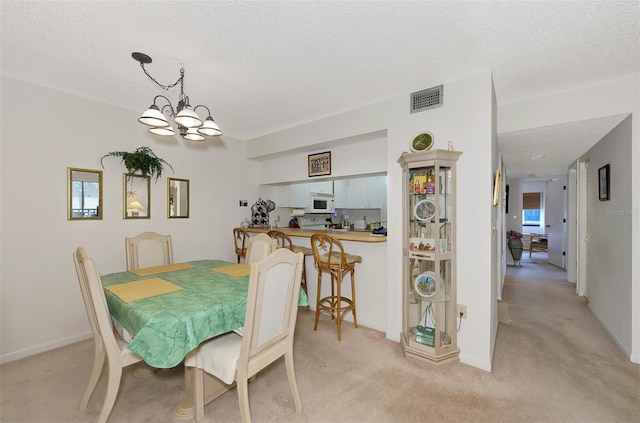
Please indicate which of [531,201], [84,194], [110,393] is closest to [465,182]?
[110,393]

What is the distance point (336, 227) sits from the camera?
17.9ft

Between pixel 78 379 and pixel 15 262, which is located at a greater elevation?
pixel 15 262

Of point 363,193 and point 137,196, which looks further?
point 363,193

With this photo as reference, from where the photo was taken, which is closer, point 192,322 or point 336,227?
point 192,322

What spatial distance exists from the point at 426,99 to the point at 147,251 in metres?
3.08

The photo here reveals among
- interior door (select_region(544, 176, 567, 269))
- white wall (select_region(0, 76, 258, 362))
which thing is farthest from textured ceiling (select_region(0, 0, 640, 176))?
interior door (select_region(544, 176, 567, 269))

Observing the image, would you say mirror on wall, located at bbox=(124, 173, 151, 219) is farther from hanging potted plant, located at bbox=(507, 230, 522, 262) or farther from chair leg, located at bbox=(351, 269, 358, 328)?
hanging potted plant, located at bbox=(507, 230, 522, 262)

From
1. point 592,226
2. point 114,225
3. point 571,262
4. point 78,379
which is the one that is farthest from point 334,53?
point 571,262

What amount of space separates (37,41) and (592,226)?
6.02 meters

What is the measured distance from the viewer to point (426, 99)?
2555 millimetres

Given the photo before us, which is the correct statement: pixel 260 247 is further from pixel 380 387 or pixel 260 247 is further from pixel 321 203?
pixel 321 203

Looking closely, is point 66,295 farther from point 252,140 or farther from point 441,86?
point 441,86

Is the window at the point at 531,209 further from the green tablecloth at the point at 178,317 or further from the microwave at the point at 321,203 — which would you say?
the green tablecloth at the point at 178,317

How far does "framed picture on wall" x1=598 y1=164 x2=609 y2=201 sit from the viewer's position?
2985mm
